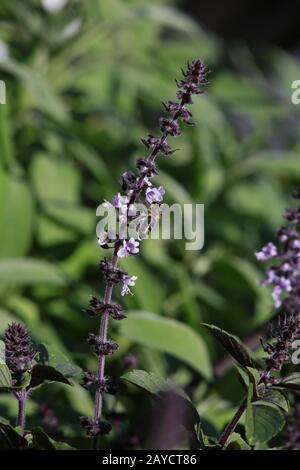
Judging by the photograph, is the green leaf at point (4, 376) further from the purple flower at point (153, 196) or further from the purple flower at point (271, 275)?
the purple flower at point (271, 275)

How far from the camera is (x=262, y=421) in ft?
3.62

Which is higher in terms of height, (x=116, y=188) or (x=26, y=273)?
(x=116, y=188)

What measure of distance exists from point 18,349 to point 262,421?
1.04ft

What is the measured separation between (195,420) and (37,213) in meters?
1.31

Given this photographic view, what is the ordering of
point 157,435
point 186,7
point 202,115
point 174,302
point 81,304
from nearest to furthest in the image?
point 157,435, point 81,304, point 174,302, point 202,115, point 186,7

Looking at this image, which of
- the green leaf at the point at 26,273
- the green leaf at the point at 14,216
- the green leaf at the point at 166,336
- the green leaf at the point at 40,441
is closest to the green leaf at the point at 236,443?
the green leaf at the point at 40,441

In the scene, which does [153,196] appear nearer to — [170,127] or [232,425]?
[170,127]

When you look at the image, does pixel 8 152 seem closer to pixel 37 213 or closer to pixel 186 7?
pixel 37 213

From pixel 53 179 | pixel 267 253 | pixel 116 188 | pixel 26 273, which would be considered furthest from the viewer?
pixel 53 179

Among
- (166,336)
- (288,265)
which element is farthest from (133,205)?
(166,336)

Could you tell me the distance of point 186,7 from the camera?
6.20m

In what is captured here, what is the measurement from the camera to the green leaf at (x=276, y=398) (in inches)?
45.1

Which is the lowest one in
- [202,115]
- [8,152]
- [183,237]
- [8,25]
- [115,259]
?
[115,259]

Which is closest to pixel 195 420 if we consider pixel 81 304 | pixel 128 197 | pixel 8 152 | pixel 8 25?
pixel 128 197
